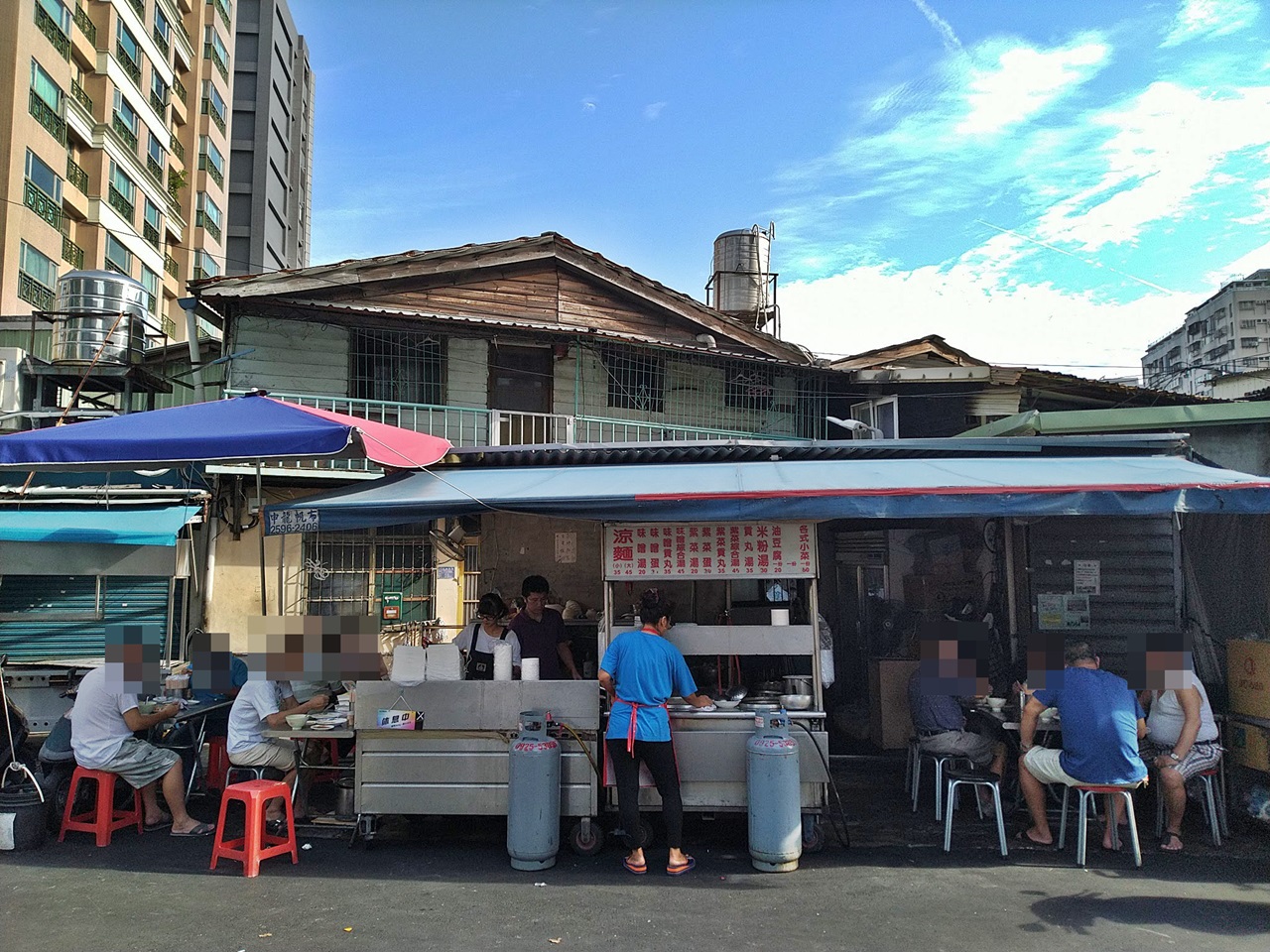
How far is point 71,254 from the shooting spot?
2717cm

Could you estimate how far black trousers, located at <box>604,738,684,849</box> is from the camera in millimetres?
6074

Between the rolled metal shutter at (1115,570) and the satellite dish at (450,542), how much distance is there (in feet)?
27.4

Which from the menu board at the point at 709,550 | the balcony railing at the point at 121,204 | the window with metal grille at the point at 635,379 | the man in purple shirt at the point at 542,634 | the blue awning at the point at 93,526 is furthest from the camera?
the balcony railing at the point at 121,204

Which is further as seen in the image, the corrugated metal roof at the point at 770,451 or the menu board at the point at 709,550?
the corrugated metal roof at the point at 770,451

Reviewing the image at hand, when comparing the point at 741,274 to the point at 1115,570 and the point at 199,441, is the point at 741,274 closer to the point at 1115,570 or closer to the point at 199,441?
the point at 1115,570

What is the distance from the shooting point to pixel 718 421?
17219mm

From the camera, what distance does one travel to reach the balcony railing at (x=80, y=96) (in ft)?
89.2

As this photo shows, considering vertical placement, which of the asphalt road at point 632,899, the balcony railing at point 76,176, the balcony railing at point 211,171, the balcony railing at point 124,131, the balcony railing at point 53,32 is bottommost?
the asphalt road at point 632,899

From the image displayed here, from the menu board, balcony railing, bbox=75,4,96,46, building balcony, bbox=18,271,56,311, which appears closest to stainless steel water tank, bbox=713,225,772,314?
the menu board

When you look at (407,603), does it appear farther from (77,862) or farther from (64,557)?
(77,862)

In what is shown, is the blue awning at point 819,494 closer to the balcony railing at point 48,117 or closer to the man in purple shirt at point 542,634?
the man in purple shirt at point 542,634

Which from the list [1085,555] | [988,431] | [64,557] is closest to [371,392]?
[64,557]

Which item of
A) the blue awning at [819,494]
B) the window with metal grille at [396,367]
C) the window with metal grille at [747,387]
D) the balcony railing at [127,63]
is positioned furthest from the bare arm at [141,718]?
the balcony railing at [127,63]

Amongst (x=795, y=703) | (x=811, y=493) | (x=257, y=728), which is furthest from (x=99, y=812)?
(x=811, y=493)
